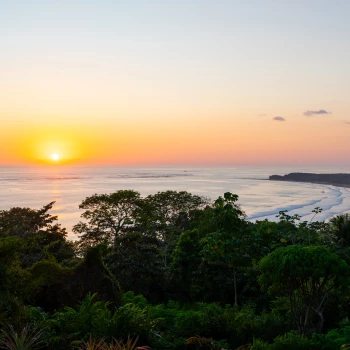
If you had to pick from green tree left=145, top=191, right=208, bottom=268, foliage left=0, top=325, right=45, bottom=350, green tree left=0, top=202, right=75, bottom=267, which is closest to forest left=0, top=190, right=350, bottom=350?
foliage left=0, top=325, right=45, bottom=350

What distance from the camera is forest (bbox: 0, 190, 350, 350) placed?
9.48 meters

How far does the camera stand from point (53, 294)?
13633 mm

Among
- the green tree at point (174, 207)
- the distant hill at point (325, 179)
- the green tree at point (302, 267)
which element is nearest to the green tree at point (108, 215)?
the green tree at point (174, 207)

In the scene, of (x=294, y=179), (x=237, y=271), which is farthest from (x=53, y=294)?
(x=294, y=179)

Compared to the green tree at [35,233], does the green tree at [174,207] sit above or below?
above

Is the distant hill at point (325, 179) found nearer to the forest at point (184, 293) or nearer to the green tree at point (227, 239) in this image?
the forest at point (184, 293)

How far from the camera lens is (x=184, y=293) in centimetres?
2266

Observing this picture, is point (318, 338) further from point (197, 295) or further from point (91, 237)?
point (91, 237)

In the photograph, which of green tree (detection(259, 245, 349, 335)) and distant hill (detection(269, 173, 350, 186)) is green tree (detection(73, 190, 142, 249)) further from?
distant hill (detection(269, 173, 350, 186))

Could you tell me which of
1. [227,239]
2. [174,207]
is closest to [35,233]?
[174,207]

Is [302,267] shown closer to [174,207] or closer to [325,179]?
[174,207]

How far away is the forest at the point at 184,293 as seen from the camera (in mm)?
9484

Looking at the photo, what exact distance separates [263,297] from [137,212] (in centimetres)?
1572

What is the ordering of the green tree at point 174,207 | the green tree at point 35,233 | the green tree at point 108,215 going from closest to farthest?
the green tree at point 35,233 → the green tree at point 108,215 → the green tree at point 174,207
